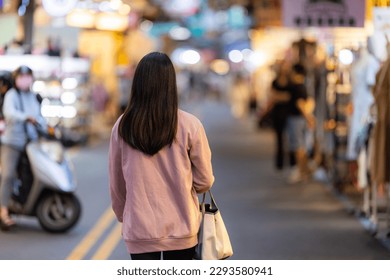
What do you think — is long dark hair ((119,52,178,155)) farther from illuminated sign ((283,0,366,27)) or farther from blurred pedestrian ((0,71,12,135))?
illuminated sign ((283,0,366,27))

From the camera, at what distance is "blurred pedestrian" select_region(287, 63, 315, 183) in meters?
17.7

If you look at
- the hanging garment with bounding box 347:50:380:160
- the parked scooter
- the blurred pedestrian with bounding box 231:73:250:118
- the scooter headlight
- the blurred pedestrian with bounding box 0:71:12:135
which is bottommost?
the blurred pedestrian with bounding box 231:73:250:118

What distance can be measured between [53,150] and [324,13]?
3479 millimetres

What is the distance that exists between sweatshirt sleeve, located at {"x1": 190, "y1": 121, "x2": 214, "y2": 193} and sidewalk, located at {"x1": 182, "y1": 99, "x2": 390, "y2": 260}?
426 cm

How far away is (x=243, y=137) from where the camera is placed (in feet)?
101

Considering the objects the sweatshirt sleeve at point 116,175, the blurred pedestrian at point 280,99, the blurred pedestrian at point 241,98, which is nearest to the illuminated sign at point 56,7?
the blurred pedestrian at point 280,99

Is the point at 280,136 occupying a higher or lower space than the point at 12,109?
lower

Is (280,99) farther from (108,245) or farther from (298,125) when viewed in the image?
(108,245)

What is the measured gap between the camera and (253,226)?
496 inches

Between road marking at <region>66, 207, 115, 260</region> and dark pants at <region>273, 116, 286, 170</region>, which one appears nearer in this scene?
road marking at <region>66, 207, 115, 260</region>

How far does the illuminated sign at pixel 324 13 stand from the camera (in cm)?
1255

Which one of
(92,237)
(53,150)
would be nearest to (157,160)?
(92,237)

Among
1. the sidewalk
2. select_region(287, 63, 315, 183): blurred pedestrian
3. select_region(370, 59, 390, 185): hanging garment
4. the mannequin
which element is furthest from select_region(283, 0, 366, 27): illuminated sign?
select_region(287, 63, 315, 183): blurred pedestrian
